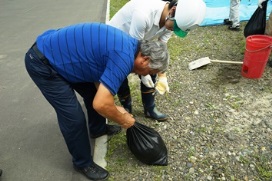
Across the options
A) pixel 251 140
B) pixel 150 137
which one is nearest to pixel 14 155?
pixel 150 137

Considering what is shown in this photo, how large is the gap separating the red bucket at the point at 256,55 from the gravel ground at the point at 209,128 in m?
0.12

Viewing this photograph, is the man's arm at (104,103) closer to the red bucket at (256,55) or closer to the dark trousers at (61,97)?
the dark trousers at (61,97)

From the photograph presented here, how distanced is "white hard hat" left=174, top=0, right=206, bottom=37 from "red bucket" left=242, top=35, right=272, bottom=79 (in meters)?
1.56

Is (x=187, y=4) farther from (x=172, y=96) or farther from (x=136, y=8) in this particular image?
(x=172, y=96)

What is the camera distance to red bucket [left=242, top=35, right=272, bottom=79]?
340 cm

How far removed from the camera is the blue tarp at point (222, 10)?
5715 mm

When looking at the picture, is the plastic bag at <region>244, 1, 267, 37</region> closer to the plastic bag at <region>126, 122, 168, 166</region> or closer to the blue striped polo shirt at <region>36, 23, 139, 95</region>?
the plastic bag at <region>126, 122, 168, 166</region>

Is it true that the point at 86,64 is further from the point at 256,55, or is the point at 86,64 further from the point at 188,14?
the point at 256,55

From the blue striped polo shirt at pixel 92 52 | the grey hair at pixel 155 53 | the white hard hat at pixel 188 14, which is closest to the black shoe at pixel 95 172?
the blue striped polo shirt at pixel 92 52

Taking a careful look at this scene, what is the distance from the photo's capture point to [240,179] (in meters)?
2.27

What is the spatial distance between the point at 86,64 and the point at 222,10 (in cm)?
520

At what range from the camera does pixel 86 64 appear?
6.05ft

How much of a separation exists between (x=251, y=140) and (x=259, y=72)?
52.7 inches

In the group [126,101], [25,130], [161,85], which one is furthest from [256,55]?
[25,130]
